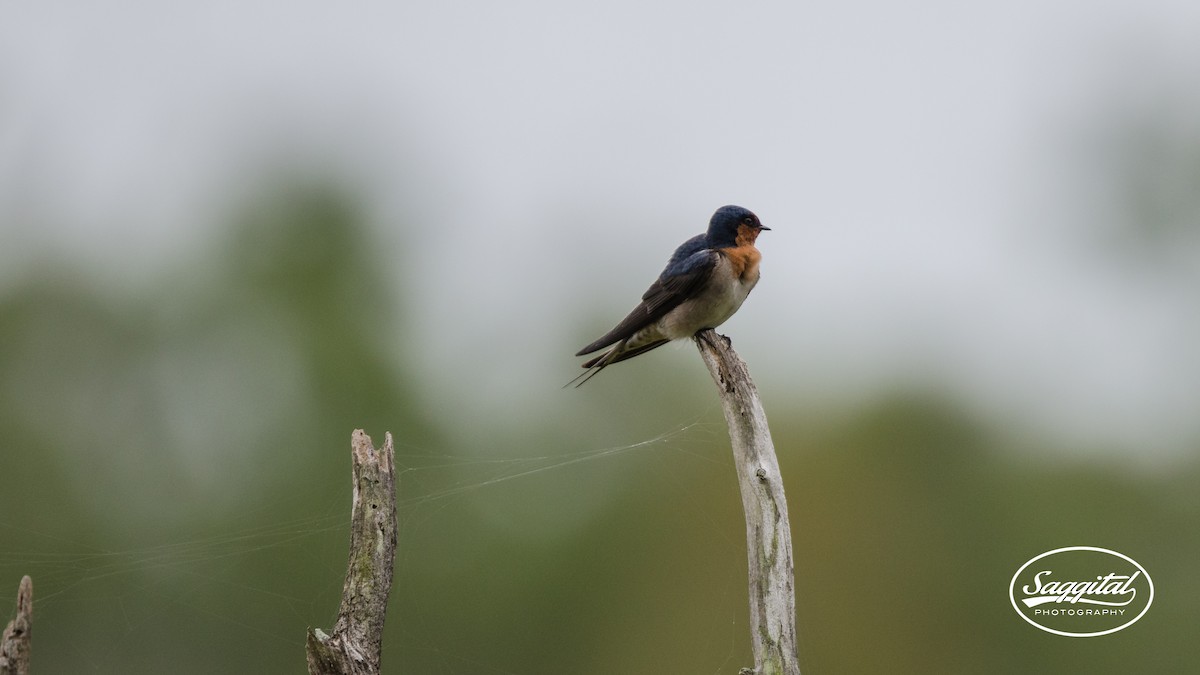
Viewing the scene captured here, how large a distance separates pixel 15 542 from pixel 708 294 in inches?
607

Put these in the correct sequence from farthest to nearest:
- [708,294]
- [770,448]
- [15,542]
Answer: [15,542] < [708,294] < [770,448]

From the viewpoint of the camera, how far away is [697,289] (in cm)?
822

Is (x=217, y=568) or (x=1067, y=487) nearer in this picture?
(x=217, y=568)

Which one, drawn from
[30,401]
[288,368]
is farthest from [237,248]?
[30,401]

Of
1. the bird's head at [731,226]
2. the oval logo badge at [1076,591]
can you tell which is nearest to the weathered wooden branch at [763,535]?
the bird's head at [731,226]

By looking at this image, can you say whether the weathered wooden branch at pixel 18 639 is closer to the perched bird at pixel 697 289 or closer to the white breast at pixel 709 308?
the perched bird at pixel 697 289

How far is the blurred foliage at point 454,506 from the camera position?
17.9 m

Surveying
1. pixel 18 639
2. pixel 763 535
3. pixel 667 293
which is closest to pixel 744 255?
pixel 667 293

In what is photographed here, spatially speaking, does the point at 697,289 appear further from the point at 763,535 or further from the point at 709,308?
the point at 763,535

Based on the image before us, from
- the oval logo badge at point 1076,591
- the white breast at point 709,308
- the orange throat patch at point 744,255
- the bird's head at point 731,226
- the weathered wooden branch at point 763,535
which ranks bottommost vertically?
the oval logo badge at point 1076,591

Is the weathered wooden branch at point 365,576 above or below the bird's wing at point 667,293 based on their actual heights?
below

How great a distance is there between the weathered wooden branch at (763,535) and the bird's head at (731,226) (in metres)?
1.94

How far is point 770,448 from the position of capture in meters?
6.42

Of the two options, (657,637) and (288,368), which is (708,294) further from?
(288,368)
